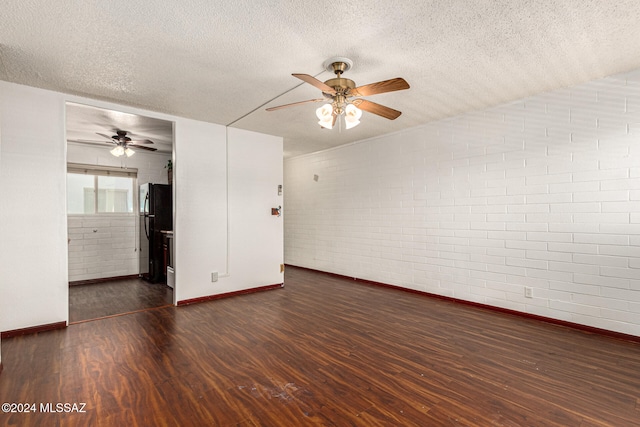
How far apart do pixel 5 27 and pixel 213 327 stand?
Result: 311cm

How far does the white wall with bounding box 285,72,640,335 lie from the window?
14.9 feet

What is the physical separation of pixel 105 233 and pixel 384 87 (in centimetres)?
597

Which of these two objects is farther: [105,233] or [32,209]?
[105,233]

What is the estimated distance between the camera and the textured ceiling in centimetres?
209

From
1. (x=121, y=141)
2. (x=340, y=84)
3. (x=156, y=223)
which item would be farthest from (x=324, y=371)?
(x=121, y=141)

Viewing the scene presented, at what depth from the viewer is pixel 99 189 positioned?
19.5 feet

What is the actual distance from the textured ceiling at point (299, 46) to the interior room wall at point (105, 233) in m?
2.75

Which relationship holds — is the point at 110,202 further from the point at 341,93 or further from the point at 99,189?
the point at 341,93

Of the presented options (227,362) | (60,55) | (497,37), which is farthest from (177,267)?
(497,37)

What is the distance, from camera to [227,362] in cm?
261

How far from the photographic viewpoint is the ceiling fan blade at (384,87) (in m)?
2.41

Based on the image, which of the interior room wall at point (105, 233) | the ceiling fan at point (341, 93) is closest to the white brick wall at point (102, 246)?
the interior room wall at point (105, 233)

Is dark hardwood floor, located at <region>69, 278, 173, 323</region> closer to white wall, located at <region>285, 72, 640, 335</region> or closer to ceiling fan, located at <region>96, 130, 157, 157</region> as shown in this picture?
ceiling fan, located at <region>96, 130, 157, 157</region>

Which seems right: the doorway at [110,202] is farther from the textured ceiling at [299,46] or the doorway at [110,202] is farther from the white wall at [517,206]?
the white wall at [517,206]
